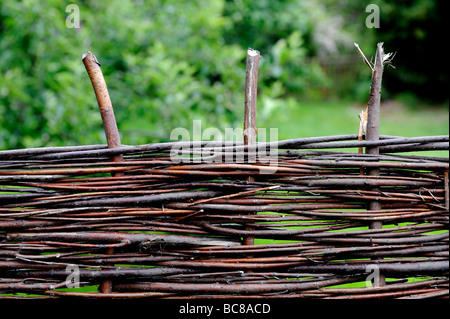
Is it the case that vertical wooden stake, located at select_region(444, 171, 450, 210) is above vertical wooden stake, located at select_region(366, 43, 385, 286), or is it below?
below

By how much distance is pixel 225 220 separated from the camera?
1220 millimetres

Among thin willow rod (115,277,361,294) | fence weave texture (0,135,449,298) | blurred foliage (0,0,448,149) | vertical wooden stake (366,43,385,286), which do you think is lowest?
thin willow rod (115,277,361,294)

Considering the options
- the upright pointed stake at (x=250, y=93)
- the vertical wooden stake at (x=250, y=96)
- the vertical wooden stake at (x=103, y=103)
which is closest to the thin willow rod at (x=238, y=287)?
the vertical wooden stake at (x=103, y=103)

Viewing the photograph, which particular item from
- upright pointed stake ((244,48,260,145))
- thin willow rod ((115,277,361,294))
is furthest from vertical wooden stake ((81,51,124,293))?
upright pointed stake ((244,48,260,145))

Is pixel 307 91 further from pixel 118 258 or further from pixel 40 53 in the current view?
pixel 118 258

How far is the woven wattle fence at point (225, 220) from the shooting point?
3.93 feet

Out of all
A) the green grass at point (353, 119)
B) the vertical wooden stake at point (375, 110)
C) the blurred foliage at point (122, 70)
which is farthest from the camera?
the green grass at point (353, 119)

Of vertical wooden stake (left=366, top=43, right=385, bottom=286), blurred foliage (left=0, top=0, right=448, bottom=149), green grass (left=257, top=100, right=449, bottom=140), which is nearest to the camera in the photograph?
vertical wooden stake (left=366, top=43, right=385, bottom=286)

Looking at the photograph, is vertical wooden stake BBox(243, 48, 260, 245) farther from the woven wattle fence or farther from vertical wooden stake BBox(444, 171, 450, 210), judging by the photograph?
vertical wooden stake BBox(444, 171, 450, 210)

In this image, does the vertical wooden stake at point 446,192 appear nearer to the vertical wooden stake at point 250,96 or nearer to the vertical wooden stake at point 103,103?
the vertical wooden stake at point 250,96

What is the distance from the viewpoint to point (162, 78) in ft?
9.68

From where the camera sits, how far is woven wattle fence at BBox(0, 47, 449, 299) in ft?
3.93
